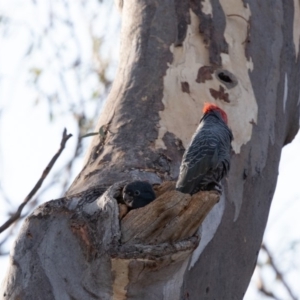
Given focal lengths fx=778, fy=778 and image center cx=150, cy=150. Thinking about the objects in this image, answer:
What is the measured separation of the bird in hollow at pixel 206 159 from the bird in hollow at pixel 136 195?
13 cm

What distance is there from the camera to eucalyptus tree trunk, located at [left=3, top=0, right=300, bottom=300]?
212 cm

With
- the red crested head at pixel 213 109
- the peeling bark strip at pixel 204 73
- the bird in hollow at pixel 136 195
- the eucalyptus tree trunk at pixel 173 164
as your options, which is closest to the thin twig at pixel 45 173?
the eucalyptus tree trunk at pixel 173 164

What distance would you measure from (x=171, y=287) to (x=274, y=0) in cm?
152

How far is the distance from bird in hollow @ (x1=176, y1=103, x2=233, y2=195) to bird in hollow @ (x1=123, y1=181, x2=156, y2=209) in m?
0.13

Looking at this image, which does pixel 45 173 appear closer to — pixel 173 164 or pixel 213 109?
pixel 173 164

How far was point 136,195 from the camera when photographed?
217 cm

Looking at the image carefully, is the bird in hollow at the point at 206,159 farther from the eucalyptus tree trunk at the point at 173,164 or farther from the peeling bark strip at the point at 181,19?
the peeling bark strip at the point at 181,19

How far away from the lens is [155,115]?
2.71m

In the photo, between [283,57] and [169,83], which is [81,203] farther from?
[283,57]

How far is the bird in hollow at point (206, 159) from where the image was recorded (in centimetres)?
235

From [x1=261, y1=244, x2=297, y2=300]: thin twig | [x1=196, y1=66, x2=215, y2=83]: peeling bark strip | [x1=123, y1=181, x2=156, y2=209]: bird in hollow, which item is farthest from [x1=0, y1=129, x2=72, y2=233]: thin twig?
[x1=261, y1=244, x2=297, y2=300]: thin twig

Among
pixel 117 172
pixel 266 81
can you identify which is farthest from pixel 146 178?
pixel 266 81

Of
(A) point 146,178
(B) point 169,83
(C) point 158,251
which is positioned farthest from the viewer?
(B) point 169,83

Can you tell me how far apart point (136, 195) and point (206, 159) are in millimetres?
346
